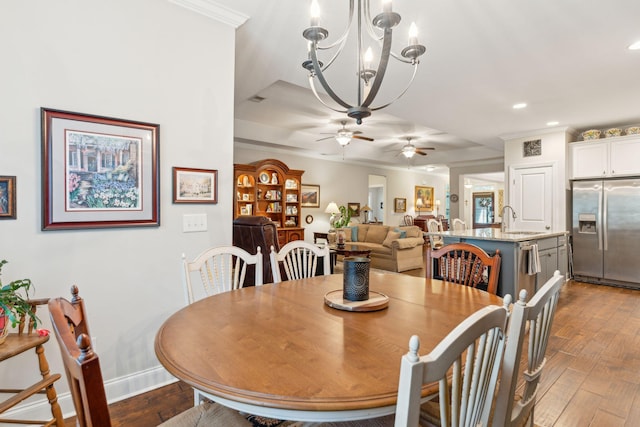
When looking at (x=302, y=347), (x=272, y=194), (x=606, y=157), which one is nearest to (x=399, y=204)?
(x=272, y=194)

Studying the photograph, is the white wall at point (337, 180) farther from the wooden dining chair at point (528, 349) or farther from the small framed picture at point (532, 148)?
the wooden dining chair at point (528, 349)

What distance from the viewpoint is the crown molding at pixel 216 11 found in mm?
2250

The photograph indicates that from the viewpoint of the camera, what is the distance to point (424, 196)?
38.6ft

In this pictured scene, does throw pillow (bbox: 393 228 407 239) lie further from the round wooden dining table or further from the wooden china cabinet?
the round wooden dining table

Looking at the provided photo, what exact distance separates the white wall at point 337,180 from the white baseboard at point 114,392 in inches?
203

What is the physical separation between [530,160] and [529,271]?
121 inches

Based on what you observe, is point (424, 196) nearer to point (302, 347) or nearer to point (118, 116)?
point (118, 116)

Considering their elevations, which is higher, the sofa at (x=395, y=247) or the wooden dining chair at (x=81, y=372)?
the wooden dining chair at (x=81, y=372)

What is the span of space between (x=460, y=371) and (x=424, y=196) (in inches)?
457

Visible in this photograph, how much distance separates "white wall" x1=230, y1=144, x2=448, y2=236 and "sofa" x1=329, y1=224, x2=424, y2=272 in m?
1.58

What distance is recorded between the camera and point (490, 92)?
391 centimetres

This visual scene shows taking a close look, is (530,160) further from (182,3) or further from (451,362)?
(451,362)

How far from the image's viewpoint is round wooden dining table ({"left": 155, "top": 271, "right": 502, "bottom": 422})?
32.2 inches

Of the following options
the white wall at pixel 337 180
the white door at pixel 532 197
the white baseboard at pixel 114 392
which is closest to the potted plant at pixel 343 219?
the white wall at pixel 337 180
